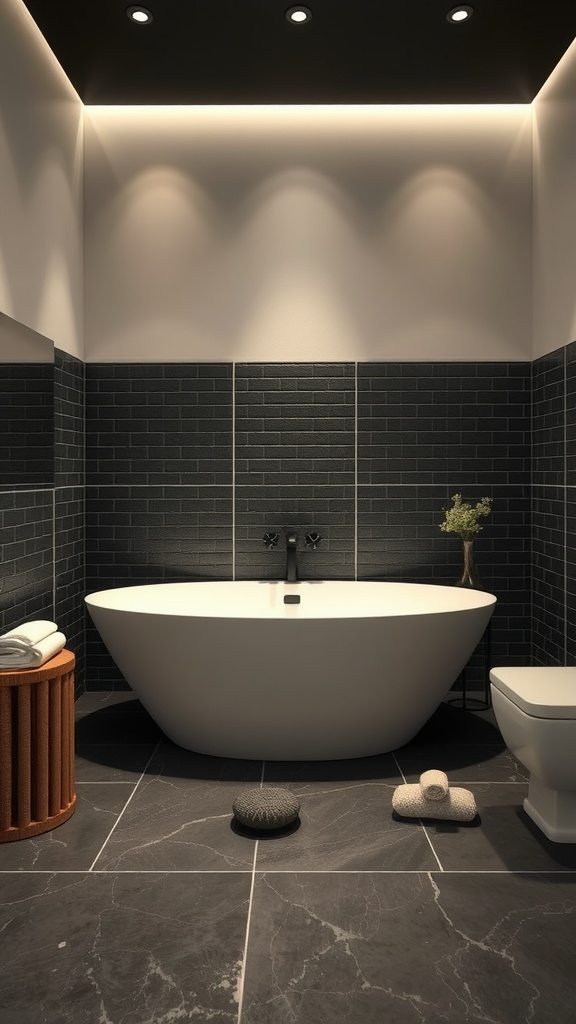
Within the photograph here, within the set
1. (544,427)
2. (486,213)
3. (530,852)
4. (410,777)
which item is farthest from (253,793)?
→ (486,213)

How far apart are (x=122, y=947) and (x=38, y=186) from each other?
3.17m

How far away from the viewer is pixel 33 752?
273 centimetres

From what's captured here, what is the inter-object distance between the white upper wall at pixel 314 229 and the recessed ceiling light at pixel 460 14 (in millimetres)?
938

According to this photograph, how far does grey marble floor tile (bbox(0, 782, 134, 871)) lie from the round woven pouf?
480 mm

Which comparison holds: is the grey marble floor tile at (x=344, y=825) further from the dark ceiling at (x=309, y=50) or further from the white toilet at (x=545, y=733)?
the dark ceiling at (x=309, y=50)

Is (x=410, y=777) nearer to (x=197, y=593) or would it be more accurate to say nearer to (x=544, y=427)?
(x=197, y=593)

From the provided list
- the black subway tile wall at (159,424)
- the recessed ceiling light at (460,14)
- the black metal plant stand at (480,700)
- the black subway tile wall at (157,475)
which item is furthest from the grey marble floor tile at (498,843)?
the recessed ceiling light at (460,14)

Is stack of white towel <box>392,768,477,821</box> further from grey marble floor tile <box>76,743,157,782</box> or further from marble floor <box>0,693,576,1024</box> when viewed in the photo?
grey marble floor tile <box>76,743,157,782</box>

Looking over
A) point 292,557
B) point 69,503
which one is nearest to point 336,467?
point 292,557

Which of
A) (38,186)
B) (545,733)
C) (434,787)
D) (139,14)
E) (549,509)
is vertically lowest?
(434,787)

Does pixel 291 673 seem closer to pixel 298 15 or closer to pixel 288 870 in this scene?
pixel 288 870

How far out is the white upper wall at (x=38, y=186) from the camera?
324 cm

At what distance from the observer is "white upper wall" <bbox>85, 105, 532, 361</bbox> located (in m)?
4.36

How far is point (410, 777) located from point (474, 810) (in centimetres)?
44
